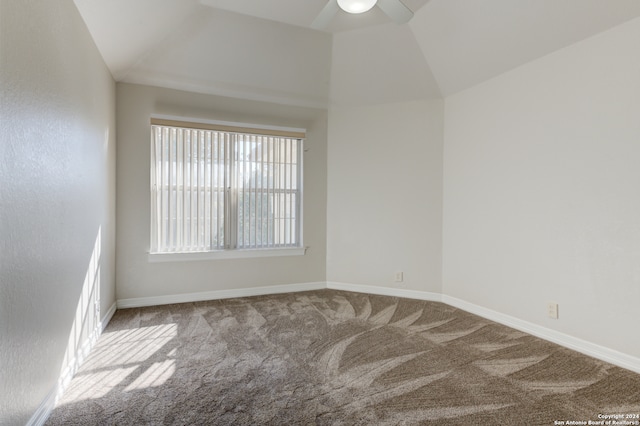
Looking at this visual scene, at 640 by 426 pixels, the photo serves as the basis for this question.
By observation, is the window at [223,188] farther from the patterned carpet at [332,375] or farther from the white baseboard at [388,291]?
the patterned carpet at [332,375]

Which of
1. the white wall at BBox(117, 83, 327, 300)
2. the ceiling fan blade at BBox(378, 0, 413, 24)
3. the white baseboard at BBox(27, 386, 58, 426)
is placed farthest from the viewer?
the white wall at BBox(117, 83, 327, 300)

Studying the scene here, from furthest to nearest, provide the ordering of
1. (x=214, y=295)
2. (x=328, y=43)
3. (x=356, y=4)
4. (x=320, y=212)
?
(x=320, y=212) → (x=214, y=295) → (x=328, y=43) → (x=356, y=4)

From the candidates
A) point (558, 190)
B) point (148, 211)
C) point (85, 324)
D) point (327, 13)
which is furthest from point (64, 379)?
point (558, 190)

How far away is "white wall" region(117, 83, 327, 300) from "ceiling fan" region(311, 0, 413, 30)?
6.22ft

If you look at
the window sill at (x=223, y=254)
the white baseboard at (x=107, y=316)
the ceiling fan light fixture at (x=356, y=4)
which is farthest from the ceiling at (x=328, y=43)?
the white baseboard at (x=107, y=316)

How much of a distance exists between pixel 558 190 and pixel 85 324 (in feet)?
12.9

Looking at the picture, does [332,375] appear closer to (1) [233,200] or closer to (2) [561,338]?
(2) [561,338]

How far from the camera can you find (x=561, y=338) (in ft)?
9.27

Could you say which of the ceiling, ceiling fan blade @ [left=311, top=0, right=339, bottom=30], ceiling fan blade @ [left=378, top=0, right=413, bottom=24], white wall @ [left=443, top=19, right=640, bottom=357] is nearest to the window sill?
the ceiling

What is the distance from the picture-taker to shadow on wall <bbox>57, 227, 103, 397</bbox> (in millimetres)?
2158

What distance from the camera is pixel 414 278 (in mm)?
4223

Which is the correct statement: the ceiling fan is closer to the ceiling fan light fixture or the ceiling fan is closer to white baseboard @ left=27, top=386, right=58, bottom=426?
the ceiling fan light fixture

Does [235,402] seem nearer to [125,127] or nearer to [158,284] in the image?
[158,284]

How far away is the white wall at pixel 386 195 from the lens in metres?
4.14
